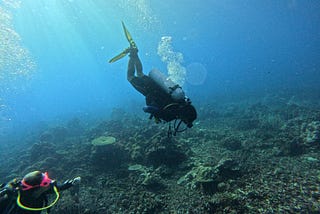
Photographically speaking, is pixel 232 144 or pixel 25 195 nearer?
pixel 25 195

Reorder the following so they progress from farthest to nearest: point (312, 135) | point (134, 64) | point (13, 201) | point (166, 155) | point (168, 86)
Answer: point (166, 155)
point (312, 135)
point (134, 64)
point (168, 86)
point (13, 201)

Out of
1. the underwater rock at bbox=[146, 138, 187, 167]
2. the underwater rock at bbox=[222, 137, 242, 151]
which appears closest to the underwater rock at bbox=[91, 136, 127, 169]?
the underwater rock at bbox=[146, 138, 187, 167]

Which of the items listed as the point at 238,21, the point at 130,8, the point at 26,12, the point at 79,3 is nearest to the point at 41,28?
the point at 26,12

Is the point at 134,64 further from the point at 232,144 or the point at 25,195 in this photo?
the point at 232,144

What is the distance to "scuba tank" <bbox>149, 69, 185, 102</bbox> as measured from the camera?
4887 mm

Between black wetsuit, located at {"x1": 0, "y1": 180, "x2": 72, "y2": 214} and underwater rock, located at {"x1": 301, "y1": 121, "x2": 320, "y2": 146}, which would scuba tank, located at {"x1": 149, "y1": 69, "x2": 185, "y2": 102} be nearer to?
black wetsuit, located at {"x1": 0, "y1": 180, "x2": 72, "y2": 214}

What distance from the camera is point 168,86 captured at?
518 centimetres

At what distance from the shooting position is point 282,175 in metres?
6.39

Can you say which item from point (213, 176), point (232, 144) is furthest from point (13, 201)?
point (232, 144)

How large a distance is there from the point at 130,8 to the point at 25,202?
2115 inches

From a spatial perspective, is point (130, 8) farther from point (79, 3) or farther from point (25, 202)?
point (25, 202)

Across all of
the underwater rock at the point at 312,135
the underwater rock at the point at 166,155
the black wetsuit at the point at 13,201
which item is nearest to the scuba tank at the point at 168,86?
the black wetsuit at the point at 13,201

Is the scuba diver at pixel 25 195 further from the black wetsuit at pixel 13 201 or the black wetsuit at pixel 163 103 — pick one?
the black wetsuit at pixel 163 103

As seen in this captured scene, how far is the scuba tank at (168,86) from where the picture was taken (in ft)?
16.0
